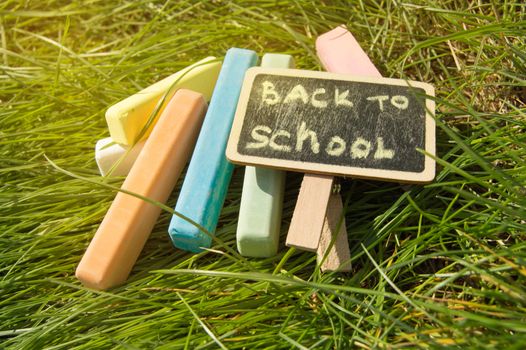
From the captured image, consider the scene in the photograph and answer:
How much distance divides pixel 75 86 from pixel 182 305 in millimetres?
841

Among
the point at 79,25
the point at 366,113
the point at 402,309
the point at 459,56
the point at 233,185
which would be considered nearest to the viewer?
the point at 402,309

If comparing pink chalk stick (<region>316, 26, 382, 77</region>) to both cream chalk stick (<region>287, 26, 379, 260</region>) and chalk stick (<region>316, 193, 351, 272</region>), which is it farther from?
chalk stick (<region>316, 193, 351, 272</region>)

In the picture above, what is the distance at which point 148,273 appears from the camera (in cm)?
155

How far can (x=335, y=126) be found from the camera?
1.50 m

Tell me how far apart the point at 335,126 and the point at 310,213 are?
9.7 inches

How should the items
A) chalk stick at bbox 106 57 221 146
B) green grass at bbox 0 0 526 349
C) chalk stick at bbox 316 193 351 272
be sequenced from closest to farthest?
green grass at bbox 0 0 526 349, chalk stick at bbox 316 193 351 272, chalk stick at bbox 106 57 221 146

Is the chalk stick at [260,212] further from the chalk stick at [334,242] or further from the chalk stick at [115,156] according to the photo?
the chalk stick at [115,156]

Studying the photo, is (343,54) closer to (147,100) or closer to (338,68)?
(338,68)

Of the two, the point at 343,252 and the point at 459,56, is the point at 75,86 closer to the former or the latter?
the point at 343,252

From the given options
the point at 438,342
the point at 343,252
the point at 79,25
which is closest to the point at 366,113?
the point at 343,252

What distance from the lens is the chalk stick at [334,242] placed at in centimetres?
142

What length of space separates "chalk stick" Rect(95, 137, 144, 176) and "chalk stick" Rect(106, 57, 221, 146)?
2 centimetres

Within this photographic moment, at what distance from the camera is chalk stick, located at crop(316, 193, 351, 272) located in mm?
1417

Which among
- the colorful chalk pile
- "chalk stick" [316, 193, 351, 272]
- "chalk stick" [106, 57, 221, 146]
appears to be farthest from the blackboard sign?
"chalk stick" [106, 57, 221, 146]
